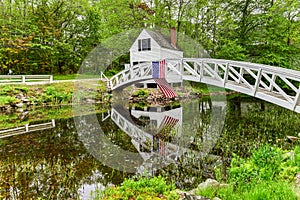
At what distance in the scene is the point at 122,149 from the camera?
21.6 feet

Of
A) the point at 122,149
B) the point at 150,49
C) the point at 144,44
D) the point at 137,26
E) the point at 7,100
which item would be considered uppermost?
the point at 137,26

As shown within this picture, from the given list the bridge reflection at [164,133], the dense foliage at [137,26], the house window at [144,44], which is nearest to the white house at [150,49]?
the house window at [144,44]

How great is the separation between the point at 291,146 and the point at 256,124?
2.87 meters

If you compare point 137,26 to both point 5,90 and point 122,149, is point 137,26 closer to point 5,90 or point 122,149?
point 5,90

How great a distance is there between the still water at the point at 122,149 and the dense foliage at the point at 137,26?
843 cm

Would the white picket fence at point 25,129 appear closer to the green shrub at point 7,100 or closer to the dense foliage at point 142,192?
the green shrub at point 7,100

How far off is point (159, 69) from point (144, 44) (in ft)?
23.0

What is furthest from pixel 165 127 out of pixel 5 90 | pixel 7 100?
pixel 5 90

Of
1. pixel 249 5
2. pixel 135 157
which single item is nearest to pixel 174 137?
pixel 135 157

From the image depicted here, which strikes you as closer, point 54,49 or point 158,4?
point 54,49

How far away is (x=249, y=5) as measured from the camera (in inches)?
722

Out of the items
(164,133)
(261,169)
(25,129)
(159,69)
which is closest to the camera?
(261,169)

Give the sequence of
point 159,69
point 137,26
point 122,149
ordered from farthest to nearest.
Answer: point 137,26, point 159,69, point 122,149

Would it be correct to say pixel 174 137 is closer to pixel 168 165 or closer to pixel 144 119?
pixel 168 165
